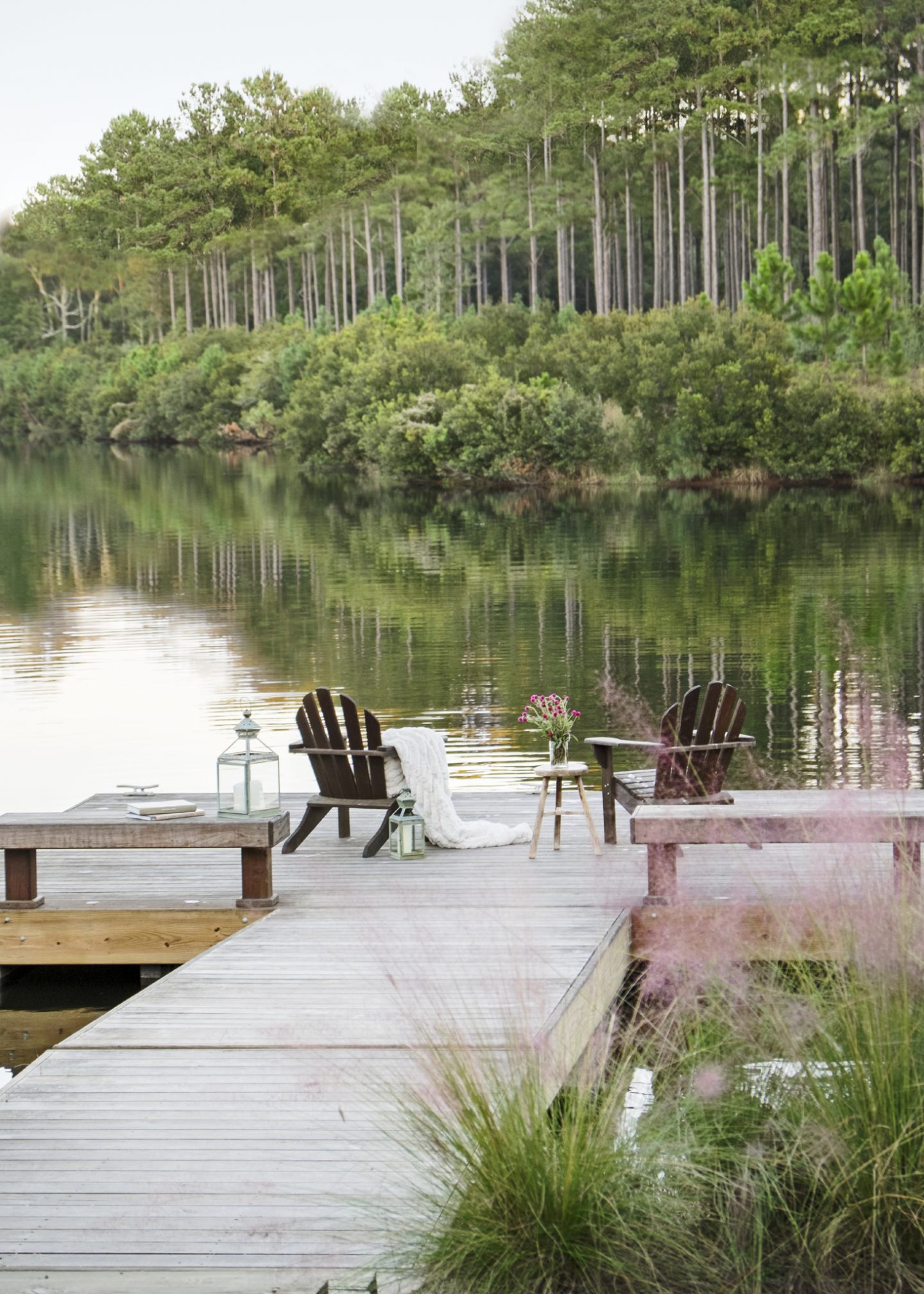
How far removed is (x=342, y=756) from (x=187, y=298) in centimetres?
8476

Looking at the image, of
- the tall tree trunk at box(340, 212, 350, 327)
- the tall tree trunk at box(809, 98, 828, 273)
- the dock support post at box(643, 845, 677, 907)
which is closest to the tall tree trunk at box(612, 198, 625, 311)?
the tall tree trunk at box(809, 98, 828, 273)

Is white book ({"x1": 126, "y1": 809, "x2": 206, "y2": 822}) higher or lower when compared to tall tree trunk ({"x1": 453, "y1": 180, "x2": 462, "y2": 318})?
lower

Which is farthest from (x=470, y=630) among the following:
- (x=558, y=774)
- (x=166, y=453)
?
(x=166, y=453)

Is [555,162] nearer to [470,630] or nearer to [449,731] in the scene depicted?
[470,630]

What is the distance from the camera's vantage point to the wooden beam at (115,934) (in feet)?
23.9

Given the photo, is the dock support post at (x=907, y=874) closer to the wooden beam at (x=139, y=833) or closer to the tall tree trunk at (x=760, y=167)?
the wooden beam at (x=139, y=833)

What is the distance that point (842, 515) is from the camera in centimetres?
3394

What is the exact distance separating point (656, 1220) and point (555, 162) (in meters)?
67.1

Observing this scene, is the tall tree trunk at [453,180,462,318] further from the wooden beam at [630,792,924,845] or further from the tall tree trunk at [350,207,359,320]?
the wooden beam at [630,792,924,845]

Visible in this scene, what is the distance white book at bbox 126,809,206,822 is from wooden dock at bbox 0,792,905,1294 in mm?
355

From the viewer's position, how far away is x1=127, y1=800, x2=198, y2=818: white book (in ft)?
24.5

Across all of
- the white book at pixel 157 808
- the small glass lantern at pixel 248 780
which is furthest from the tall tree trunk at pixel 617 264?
the white book at pixel 157 808

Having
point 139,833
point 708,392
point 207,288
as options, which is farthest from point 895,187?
point 139,833

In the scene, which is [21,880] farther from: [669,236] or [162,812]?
[669,236]
